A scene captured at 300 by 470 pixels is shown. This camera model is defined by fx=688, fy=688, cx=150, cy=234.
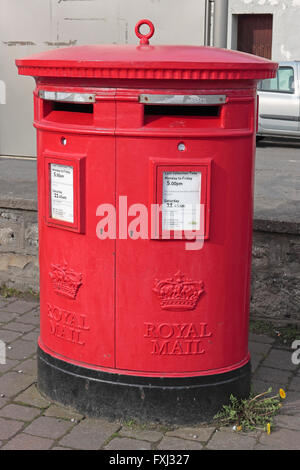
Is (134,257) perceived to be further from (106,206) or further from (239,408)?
(239,408)

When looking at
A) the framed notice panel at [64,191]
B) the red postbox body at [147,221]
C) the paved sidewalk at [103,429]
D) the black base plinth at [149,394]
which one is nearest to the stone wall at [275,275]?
the paved sidewalk at [103,429]

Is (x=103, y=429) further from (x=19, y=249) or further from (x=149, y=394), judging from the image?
(x=19, y=249)

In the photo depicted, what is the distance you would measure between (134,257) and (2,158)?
17.7 feet

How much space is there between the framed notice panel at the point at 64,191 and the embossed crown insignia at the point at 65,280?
0.22 meters

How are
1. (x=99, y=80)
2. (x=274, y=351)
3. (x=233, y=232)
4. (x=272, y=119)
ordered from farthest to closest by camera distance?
(x=272, y=119)
(x=274, y=351)
(x=233, y=232)
(x=99, y=80)

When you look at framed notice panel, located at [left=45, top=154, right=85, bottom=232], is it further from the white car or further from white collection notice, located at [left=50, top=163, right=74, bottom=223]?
the white car

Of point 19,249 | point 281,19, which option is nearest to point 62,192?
point 19,249

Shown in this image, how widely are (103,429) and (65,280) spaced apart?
76 centimetres

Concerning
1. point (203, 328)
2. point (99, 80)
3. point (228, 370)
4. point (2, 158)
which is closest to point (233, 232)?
point (203, 328)

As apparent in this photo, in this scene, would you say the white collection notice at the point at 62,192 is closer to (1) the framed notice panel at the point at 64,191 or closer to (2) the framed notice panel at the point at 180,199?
(1) the framed notice panel at the point at 64,191

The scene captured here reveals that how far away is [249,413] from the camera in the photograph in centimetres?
350

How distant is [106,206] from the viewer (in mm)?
3256

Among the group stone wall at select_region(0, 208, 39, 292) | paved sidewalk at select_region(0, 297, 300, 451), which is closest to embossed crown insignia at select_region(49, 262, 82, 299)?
paved sidewalk at select_region(0, 297, 300, 451)

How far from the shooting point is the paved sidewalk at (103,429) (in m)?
3.27
